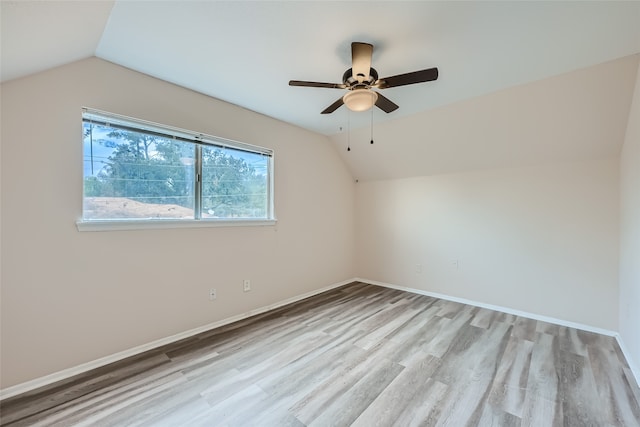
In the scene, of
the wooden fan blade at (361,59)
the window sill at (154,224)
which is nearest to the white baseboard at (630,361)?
the wooden fan blade at (361,59)

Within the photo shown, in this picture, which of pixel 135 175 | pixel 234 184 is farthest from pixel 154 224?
pixel 234 184

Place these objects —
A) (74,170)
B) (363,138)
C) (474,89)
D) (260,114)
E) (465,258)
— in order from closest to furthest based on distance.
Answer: (74,170) < (474,89) < (260,114) < (465,258) < (363,138)

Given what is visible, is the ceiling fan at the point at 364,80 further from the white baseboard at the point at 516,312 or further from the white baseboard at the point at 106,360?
the white baseboard at the point at 516,312

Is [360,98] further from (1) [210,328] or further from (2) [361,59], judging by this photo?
(1) [210,328]

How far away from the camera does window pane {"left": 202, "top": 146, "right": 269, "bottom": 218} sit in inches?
112

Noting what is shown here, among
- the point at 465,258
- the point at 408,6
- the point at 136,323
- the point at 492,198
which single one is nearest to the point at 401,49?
the point at 408,6

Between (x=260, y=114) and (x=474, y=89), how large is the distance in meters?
2.30

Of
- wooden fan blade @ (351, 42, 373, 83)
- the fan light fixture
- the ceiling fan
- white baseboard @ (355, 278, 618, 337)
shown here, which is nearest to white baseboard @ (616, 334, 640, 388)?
white baseboard @ (355, 278, 618, 337)

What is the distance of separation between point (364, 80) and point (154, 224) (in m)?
2.13

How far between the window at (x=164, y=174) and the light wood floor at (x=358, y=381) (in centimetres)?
121

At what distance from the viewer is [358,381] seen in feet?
6.36

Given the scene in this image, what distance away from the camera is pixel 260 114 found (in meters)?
3.24

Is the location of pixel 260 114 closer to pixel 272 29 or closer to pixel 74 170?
pixel 272 29

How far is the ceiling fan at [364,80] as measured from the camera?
1.76 meters
